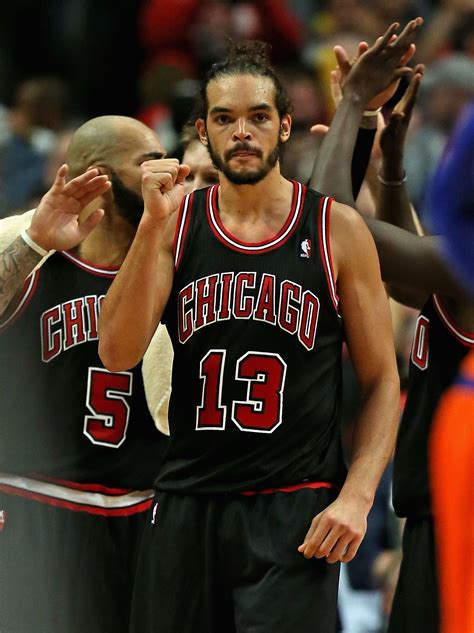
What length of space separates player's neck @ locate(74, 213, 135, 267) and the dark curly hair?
0.62 meters

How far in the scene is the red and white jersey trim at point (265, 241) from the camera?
4.17m

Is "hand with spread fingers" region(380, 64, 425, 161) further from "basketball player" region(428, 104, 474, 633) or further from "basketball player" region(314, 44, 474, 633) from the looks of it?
"basketball player" region(428, 104, 474, 633)

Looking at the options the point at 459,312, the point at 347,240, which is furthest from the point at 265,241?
the point at 459,312

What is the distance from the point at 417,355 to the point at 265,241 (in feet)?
2.51

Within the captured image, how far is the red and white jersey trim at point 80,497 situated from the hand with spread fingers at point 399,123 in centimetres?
149

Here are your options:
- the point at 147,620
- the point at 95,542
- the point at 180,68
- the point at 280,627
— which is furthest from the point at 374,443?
the point at 180,68

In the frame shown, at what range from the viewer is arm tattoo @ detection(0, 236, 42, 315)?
438 cm

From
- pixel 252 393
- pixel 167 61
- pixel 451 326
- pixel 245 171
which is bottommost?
pixel 252 393

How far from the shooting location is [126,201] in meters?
4.86

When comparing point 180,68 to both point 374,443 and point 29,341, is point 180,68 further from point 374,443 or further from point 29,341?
point 374,443

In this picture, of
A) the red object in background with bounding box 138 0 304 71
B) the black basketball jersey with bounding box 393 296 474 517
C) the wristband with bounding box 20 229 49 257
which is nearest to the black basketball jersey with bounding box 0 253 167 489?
the wristband with bounding box 20 229 49 257

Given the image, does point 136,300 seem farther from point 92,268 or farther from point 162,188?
point 92,268

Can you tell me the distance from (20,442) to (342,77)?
1.70m

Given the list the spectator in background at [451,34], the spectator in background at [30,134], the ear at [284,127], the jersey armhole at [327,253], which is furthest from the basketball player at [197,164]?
the spectator in background at [451,34]
